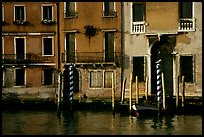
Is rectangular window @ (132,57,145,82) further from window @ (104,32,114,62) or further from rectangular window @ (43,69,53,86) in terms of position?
rectangular window @ (43,69,53,86)

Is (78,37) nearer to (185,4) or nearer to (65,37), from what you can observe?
(65,37)

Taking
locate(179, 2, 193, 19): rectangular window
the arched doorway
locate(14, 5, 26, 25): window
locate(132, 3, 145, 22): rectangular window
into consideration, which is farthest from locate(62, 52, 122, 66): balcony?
locate(179, 2, 193, 19): rectangular window

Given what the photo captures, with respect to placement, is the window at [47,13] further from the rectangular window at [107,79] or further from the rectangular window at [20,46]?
the rectangular window at [107,79]

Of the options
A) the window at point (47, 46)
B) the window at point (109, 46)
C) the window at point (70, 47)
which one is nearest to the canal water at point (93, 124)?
the window at point (109, 46)

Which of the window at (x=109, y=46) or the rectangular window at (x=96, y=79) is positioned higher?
the window at (x=109, y=46)

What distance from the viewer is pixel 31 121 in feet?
40.2

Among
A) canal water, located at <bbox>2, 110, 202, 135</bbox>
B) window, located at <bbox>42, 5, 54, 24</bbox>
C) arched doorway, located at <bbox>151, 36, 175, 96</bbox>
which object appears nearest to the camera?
canal water, located at <bbox>2, 110, 202, 135</bbox>

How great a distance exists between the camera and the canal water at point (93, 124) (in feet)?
32.6

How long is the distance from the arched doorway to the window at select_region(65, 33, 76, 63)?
2997 millimetres

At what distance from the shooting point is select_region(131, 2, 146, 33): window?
1597 cm

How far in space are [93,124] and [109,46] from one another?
18.2 ft

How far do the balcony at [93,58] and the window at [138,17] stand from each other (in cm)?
113

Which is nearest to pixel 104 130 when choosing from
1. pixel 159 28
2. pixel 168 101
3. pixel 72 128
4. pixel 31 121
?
pixel 72 128

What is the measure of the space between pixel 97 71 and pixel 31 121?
15.8 ft
